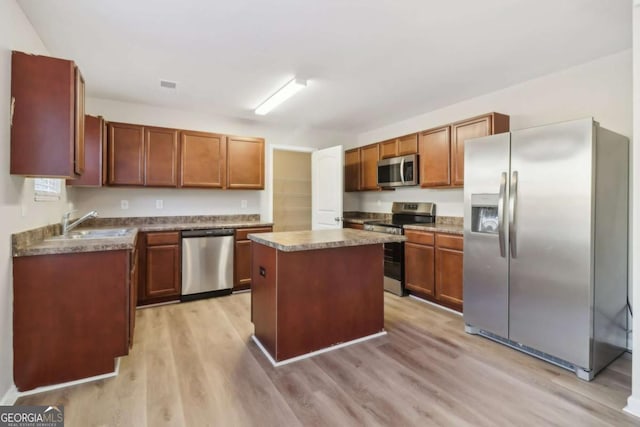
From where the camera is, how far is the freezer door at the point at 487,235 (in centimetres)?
260

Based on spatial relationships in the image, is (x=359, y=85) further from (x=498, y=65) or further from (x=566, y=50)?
(x=566, y=50)

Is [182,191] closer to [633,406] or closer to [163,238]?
[163,238]

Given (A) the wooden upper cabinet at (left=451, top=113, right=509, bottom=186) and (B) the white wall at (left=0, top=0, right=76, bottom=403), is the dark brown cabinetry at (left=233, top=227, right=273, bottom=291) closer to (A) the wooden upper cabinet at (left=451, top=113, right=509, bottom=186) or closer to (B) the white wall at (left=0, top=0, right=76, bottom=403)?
(B) the white wall at (left=0, top=0, right=76, bottom=403)

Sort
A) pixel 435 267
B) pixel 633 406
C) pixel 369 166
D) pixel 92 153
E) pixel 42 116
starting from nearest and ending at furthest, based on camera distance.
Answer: pixel 633 406 < pixel 42 116 < pixel 92 153 < pixel 435 267 < pixel 369 166

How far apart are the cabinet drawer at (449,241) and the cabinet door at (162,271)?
10.1 ft

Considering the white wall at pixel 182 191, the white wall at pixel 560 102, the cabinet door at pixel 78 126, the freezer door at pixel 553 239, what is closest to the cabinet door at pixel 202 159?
the white wall at pixel 182 191

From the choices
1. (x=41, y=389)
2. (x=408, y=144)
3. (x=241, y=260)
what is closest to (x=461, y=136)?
(x=408, y=144)

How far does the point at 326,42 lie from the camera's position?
2.51m

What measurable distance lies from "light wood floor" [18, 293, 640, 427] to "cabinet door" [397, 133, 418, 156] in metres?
2.41

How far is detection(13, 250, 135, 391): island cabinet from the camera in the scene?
1.96m

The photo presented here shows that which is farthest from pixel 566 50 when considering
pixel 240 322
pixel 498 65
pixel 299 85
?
pixel 240 322

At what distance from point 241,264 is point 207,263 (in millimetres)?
432

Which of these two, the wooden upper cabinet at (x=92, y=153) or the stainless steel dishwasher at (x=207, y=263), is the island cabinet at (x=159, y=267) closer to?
the stainless steel dishwasher at (x=207, y=263)

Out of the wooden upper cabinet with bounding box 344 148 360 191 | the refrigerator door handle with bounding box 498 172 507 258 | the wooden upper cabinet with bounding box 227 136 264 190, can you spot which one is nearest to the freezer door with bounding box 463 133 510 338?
the refrigerator door handle with bounding box 498 172 507 258
